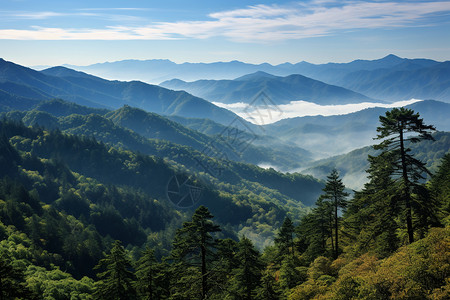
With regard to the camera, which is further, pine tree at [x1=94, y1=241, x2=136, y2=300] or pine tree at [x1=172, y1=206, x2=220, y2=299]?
pine tree at [x1=94, y1=241, x2=136, y2=300]

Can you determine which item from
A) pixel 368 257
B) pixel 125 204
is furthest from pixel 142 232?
pixel 368 257

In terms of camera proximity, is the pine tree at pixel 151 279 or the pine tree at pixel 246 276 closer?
the pine tree at pixel 246 276

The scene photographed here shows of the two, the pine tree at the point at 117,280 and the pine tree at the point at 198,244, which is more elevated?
the pine tree at the point at 198,244

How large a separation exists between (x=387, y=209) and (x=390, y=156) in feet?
15.1

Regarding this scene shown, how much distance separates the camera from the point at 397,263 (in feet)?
79.5

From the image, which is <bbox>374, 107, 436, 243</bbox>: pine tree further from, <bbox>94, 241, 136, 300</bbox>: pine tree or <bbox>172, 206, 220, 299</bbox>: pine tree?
<bbox>94, 241, 136, 300</bbox>: pine tree

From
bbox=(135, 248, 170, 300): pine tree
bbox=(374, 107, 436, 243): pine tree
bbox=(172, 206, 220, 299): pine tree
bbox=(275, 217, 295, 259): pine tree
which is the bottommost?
bbox=(275, 217, 295, 259): pine tree

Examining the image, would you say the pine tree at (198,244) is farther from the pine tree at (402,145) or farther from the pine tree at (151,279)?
the pine tree at (402,145)

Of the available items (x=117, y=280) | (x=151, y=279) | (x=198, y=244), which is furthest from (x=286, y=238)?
(x=198, y=244)

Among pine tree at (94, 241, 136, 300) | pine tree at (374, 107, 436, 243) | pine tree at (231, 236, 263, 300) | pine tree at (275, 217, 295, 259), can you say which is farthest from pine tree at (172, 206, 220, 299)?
pine tree at (275, 217, 295, 259)

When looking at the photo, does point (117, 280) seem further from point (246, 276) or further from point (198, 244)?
point (198, 244)

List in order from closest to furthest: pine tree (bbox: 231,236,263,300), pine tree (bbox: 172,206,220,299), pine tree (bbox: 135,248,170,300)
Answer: pine tree (bbox: 172,206,220,299) → pine tree (bbox: 231,236,263,300) → pine tree (bbox: 135,248,170,300)

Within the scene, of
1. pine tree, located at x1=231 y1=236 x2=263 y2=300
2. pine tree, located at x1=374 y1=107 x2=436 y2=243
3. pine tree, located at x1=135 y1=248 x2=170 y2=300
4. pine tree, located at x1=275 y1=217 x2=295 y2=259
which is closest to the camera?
pine tree, located at x1=374 y1=107 x2=436 y2=243

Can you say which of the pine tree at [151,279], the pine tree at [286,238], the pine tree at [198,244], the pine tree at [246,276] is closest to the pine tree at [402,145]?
the pine tree at [246,276]
